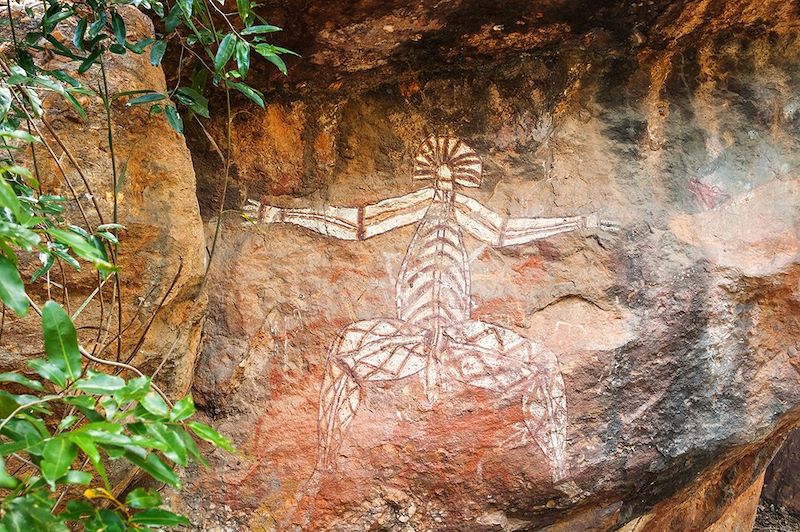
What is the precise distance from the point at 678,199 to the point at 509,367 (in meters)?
0.94

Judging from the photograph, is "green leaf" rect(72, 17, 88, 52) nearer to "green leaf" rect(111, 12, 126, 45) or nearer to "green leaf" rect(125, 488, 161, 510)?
"green leaf" rect(111, 12, 126, 45)

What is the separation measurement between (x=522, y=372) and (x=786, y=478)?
3114 mm

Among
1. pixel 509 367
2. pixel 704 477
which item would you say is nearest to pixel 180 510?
pixel 509 367

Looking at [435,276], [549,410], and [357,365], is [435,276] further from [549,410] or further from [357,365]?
[549,410]

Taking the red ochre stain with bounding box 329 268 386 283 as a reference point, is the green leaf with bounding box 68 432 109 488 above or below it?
below

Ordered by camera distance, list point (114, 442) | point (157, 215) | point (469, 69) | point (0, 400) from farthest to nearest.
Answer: point (469, 69), point (157, 215), point (0, 400), point (114, 442)

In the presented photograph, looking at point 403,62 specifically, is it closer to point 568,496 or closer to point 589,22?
point 589,22

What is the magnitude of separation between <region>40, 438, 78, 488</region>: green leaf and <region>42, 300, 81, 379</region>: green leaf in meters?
0.16

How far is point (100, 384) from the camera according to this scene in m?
1.22

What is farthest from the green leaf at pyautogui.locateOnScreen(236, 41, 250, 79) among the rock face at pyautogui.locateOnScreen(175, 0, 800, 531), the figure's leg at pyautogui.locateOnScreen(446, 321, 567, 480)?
the figure's leg at pyautogui.locateOnScreen(446, 321, 567, 480)

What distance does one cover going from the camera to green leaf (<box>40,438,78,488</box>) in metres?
1.07

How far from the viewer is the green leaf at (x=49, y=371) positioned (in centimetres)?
121

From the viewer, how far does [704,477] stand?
3000 millimetres

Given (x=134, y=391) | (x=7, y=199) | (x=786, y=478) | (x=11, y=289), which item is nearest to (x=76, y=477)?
(x=134, y=391)
